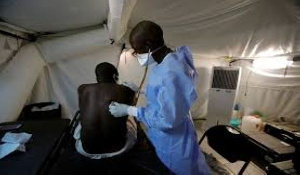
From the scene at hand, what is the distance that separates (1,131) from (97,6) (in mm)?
1257

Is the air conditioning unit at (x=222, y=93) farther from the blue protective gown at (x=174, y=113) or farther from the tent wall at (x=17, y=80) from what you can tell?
the tent wall at (x=17, y=80)

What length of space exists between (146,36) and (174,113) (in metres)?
0.45

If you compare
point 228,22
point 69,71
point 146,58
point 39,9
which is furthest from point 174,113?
point 69,71

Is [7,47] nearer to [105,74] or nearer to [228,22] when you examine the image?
[105,74]

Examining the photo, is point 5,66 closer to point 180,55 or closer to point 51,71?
point 51,71

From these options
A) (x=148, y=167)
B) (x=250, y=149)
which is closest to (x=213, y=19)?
(x=250, y=149)

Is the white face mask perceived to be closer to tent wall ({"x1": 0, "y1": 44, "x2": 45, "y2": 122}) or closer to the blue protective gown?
the blue protective gown

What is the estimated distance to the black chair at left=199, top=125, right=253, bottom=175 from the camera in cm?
142

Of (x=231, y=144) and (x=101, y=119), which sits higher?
(x=101, y=119)

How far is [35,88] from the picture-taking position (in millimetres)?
2734

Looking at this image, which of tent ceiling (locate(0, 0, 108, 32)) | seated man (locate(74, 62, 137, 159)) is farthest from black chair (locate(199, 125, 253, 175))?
tent ceiling (locate(0, 0, 108, 32))

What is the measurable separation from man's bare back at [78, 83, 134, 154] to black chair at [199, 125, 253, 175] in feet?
2.59

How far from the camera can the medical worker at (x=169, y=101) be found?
3.26 feet

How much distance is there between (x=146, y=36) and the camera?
1.08 metres
